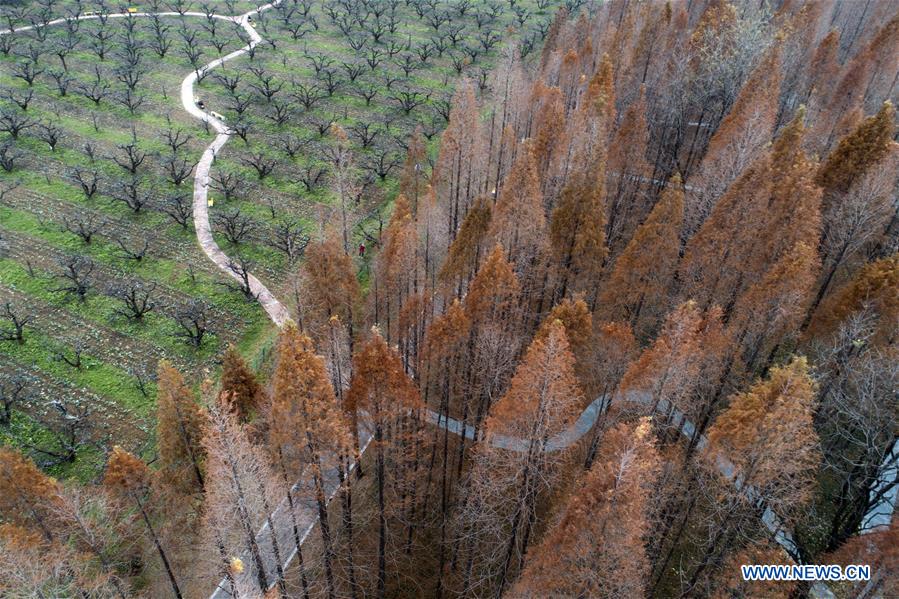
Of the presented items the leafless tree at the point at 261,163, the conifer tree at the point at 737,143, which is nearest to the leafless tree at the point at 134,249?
the leafless tree at the point at 261,163

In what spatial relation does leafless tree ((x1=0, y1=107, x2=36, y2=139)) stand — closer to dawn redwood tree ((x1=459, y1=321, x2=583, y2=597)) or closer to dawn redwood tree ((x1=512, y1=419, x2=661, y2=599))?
dawn redwood tree ((x1=459, y1=321, x2=583, y2=597))

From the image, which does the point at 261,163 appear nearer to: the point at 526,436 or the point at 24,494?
the point at 24,494

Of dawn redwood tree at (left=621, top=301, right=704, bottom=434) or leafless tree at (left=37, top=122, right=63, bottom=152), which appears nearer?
dawn redwood tree at (left=621, top=301, right=704, bottom=434)

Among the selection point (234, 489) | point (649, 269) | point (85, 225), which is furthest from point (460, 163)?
point (85, 225)

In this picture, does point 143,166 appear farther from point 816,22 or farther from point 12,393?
point 816,22

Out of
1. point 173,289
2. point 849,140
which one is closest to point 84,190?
point 173,289

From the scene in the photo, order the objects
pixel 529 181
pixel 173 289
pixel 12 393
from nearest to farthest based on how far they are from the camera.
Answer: pixel 529 181, pixel 12 393, pixel 173 289

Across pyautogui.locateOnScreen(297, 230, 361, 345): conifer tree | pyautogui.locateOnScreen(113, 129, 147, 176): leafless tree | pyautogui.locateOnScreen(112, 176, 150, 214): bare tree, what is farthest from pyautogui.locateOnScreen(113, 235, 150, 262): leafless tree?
pyautogui.locateOnScreen(297, 230, 361, 345): conifer tree
